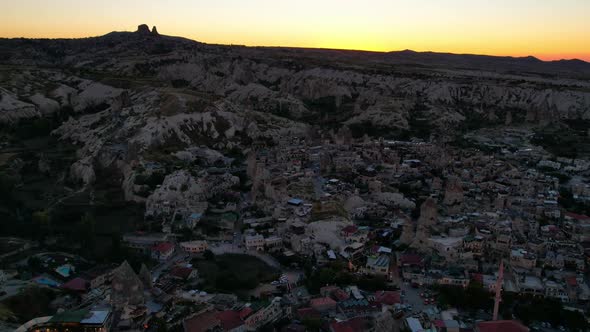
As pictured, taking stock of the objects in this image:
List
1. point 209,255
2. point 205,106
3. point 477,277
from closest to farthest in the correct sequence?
point 477,277 < point 209,255 < point 205,106

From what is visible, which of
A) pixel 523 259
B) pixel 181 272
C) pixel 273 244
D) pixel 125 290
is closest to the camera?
pixel 125 290

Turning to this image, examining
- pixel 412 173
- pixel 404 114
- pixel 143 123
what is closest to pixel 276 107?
pixel 404 114

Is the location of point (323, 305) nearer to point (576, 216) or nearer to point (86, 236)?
point (86, 236)

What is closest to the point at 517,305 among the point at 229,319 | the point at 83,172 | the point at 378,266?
the point at 378,266

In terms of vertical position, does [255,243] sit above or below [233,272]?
above

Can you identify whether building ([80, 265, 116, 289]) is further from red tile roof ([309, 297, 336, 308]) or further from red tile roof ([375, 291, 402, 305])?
red tile roof ([375, 291, 402, 305])

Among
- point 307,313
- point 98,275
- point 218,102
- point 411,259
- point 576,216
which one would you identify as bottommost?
point 98,275

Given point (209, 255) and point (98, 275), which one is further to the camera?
point (209, 255)
